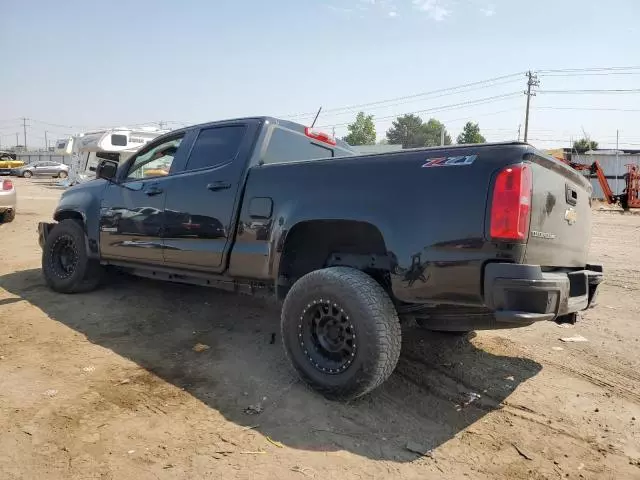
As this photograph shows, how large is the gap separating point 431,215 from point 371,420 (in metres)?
1.35

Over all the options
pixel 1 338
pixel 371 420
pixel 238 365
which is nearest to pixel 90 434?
pixel 238 365

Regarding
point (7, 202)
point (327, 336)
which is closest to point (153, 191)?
point (327, 336)

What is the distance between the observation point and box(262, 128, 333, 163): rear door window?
174 inches

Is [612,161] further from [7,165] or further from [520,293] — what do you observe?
[7,165]

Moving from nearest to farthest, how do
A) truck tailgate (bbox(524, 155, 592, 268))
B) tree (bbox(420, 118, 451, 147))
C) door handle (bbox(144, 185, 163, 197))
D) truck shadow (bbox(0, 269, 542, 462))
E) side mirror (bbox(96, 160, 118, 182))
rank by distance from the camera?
truck tailgate (bbox(524, 155, 592, 268))
truck shadow (bbox(0, 269, 542, 462))
door handle (bbox(144, 185, 163, 197))
side mirror (bbox(96, 160, 118, 182))
tree (bbox(420, 118, 451, 147))

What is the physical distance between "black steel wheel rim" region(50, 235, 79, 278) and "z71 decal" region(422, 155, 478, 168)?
4545 millimetres

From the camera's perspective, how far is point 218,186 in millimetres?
4211

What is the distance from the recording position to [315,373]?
11.0ft

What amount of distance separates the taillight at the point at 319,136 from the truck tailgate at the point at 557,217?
2.44 meters

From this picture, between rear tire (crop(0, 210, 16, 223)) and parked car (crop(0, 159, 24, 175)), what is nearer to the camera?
rear tire (crop(0, 210, 16, 223))

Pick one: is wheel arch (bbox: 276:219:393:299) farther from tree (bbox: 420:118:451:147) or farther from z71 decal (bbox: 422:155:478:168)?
tree (bbox: 420:118:451:147)

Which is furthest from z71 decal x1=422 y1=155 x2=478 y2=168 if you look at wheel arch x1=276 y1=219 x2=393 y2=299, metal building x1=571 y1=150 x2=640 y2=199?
metal building x1=571 y1=150 x2=640 y2=199

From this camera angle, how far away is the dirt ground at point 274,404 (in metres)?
2.69

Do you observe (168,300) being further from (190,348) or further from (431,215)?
(431,215)
